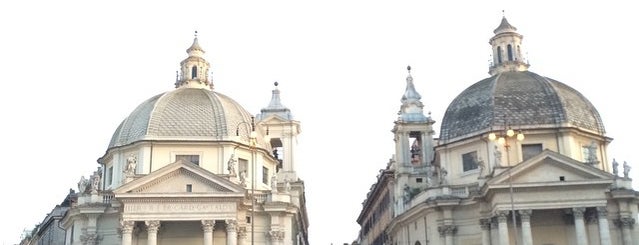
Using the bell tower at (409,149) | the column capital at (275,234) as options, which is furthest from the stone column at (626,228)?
the column capital at (275,234)

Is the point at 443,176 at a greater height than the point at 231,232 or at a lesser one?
greater

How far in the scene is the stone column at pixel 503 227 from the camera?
49531 millimetres

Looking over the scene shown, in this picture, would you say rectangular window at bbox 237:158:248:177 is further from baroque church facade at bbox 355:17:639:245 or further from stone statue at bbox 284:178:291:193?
baroque church facade at bbox 355:17:639:245

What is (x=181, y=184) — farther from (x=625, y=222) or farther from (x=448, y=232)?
(x=625, y=222)

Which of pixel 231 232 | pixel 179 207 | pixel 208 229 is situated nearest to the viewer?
pixel 208 229

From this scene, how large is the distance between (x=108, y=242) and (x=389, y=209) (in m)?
26.4

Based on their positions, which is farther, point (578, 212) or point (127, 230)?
point (127, 230)

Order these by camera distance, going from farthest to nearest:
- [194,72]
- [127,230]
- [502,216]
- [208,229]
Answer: [194,72] < [208,229] < [127,230] < [502,216]

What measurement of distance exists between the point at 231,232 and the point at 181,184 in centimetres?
466

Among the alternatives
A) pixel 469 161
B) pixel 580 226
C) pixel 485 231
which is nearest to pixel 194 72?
pixel 469 161

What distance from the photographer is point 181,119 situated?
5753 centimetres

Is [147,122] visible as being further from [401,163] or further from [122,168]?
[401,163]

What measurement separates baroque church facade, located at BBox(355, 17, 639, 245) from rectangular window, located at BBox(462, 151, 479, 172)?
8 cm

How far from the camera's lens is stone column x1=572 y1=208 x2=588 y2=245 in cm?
4881
